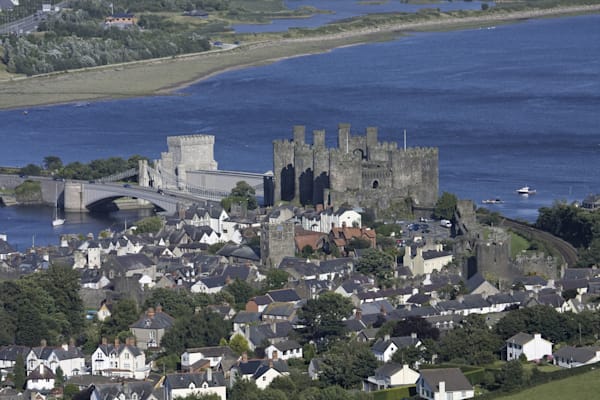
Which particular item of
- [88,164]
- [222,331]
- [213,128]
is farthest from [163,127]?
[222,331]

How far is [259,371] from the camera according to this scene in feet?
152

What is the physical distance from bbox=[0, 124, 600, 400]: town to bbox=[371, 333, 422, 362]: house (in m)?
0.04

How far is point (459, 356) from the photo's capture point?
4744cm

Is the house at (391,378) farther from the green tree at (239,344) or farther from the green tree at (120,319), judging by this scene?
the green tree at (120,319)

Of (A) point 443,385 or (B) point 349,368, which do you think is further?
(B) point 349,368

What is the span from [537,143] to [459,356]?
→ 51767mm

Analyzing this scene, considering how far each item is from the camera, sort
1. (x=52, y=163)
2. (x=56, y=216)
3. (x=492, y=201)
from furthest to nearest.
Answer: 1. (x=52, y=163)
2. (x=56, y=216)
3. (x=492, y=201)

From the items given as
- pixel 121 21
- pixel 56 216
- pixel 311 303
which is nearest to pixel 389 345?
pixel 311 303

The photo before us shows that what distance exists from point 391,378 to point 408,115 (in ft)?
218

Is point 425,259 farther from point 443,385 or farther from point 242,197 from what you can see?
point 242,197

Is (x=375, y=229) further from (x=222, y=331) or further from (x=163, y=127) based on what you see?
(x=163, y=127)

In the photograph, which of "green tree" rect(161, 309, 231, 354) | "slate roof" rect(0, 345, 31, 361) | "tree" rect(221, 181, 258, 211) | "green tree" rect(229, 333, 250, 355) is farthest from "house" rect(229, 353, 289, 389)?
"tree" rect(221, 181, 258, 211)

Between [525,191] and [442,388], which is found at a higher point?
[442,388]

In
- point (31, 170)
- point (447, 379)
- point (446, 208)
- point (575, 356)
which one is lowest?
point (31, 170)
